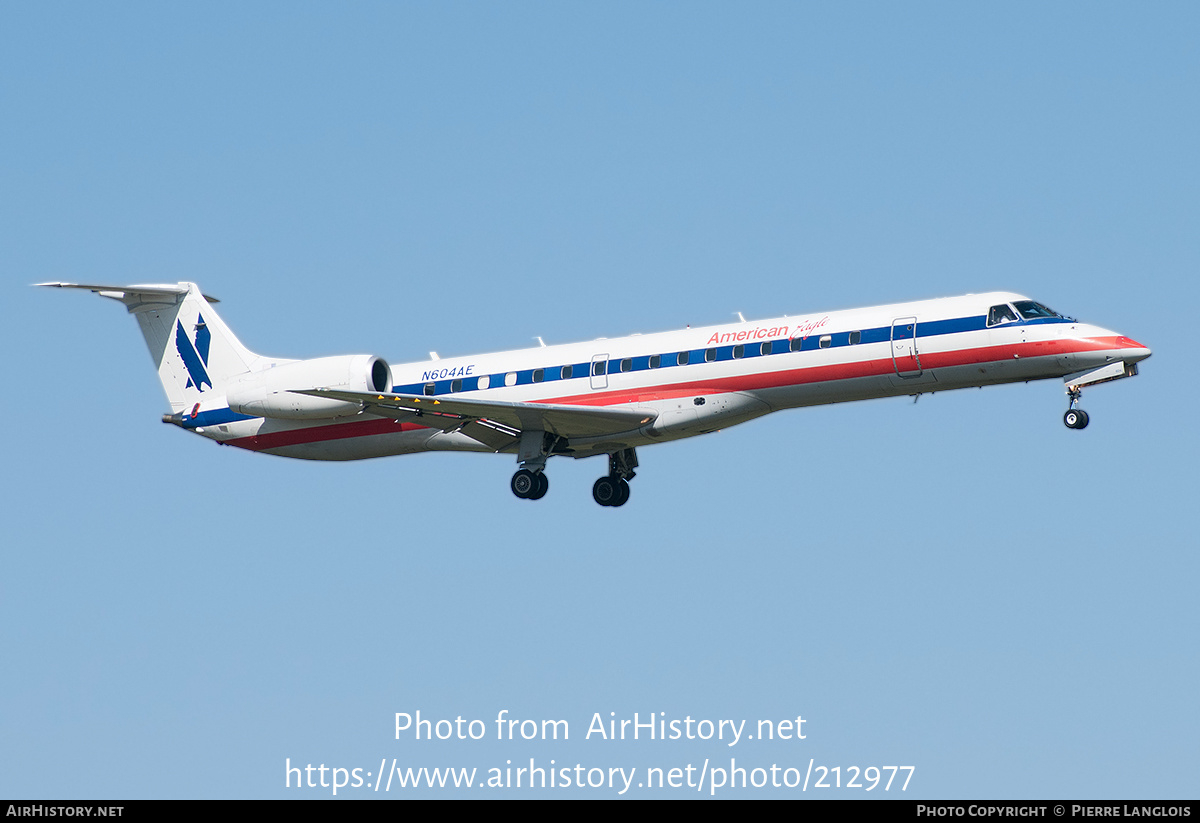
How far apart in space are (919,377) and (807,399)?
220cm

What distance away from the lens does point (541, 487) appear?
33.6 metres

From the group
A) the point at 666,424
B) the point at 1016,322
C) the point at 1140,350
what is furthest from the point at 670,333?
the point at 1140,350

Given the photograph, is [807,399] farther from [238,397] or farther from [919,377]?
[238,397]

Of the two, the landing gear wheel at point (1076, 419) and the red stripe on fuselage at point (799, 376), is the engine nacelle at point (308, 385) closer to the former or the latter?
the red stripe on fuselage at point (799, 376)

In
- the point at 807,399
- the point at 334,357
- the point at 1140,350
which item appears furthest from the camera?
the point at 334,357

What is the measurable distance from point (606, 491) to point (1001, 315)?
9.40 meters

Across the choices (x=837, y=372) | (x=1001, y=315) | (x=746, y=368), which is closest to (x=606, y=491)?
(x=746, y=368)

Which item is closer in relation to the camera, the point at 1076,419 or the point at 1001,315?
the point at 1076,419

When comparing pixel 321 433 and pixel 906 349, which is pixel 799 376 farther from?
pixel 321 433

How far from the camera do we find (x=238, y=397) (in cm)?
3488

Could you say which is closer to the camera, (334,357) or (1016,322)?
(1016,322)

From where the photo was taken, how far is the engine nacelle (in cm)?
3362

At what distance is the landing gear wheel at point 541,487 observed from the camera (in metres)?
33.6

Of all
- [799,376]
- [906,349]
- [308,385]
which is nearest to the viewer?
[906,349]
